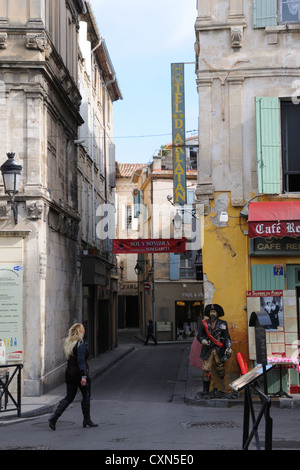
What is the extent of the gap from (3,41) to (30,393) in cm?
786

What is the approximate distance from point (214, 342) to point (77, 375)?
377 cm

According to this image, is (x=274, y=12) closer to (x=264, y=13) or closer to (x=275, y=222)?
(x=264, y=13)

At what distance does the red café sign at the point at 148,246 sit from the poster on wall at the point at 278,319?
19.7 ft

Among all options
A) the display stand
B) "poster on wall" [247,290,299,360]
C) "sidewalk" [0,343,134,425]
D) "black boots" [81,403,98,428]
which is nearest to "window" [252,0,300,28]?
"poster on wall" [247,290,299,360]

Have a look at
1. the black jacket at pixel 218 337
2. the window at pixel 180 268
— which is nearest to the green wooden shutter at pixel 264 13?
the black jacket at pixel 218 337

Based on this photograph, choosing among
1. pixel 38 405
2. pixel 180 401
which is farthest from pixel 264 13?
pixel 38 405

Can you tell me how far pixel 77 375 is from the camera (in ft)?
37.6

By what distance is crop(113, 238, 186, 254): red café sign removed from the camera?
20.2m

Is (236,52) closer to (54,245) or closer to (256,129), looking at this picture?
(256,129)

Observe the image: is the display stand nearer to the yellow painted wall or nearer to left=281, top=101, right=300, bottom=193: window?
the yellow painted wall

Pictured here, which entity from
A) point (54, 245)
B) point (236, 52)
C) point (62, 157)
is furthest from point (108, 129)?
point (236, 52)

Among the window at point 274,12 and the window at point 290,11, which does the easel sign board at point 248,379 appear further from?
the window at point 290,11
